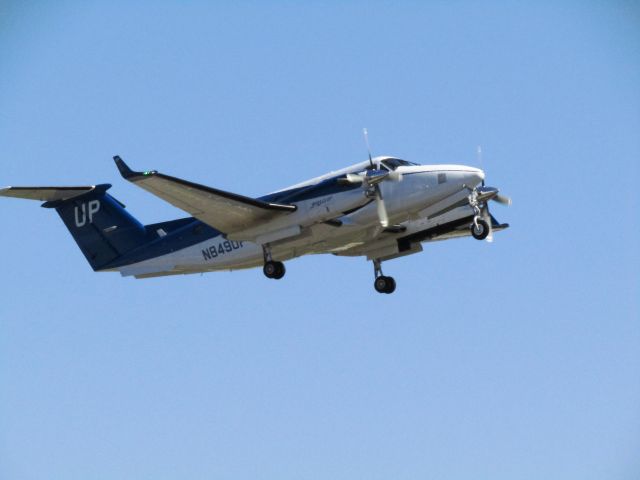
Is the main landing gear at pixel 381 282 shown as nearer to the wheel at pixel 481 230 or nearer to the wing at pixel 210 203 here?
the wheel at pixel 481 230

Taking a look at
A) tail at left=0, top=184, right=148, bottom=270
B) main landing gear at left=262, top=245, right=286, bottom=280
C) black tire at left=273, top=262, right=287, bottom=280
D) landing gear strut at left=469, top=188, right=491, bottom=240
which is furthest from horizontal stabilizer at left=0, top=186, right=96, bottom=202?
landing gear strut at left=469, top=188, right=491, bottom=240

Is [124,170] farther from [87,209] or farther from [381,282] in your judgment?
[381,282]

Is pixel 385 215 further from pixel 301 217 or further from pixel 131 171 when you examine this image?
pixel 131 171

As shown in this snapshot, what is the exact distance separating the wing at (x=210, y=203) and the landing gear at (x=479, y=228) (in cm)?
559

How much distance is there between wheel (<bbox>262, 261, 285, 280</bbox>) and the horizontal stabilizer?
7.60m

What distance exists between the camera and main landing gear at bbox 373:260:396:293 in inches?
1401

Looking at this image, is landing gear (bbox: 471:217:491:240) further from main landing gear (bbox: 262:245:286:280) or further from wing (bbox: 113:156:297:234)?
main landing gear (bbox: 262:245:286:280)

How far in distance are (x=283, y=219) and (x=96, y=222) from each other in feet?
25.3

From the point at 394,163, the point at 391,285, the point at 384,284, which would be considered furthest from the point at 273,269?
the point at 391,285

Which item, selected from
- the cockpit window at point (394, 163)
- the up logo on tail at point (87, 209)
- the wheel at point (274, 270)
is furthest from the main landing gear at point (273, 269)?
the up logo on tail at point (87, 209)

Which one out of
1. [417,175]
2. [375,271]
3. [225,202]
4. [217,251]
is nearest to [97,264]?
[217,251]

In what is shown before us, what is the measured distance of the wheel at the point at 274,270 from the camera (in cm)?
3188

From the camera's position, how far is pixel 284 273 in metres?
32.0

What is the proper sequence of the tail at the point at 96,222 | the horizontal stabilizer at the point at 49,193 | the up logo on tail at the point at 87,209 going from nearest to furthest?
1. the horizontal stabilizer at the point at 49,193
2. the tail at the point at 96,222
3. the up logo on tail at the point at 87,209
